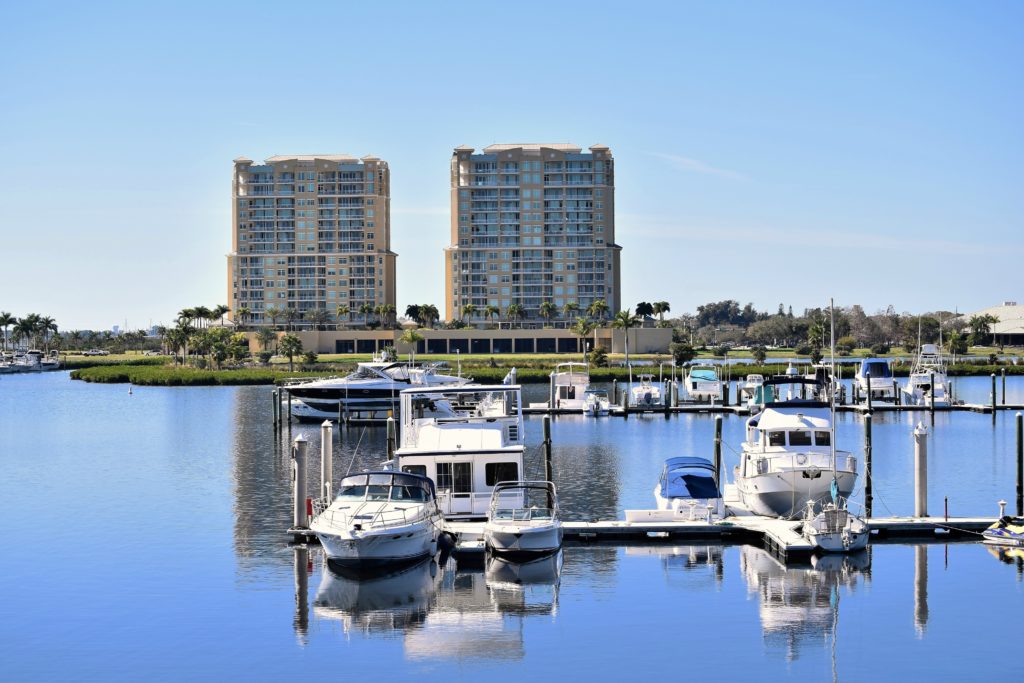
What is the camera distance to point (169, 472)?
216 feet

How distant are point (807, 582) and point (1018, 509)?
12.7 metres

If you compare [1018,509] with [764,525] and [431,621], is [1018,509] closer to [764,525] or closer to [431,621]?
[764,525]

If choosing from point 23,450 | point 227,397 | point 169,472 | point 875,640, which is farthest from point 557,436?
point 227,397

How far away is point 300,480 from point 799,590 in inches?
690

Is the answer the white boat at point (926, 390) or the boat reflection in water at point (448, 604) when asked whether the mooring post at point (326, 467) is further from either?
the white boat at point (926, 390)

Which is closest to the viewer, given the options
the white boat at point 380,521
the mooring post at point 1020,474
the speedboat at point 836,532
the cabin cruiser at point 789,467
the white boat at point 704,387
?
the white boat at point 380,521

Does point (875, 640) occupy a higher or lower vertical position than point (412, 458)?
lower

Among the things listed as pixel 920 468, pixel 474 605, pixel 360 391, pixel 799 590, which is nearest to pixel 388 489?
pixel 474 605

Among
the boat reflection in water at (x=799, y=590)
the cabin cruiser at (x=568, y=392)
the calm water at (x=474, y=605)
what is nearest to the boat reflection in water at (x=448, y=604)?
the calm water at (x=474, y=605)

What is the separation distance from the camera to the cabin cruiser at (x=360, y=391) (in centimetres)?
9350

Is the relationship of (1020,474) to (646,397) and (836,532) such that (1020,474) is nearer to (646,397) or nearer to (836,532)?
(836,532)

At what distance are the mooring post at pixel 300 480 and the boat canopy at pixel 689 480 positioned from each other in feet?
44.2

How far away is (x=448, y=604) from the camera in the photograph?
34.1 metres

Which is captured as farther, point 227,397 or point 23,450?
point 227,397
